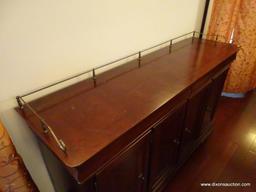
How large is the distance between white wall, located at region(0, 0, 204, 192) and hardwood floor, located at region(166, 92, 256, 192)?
103 centimetres

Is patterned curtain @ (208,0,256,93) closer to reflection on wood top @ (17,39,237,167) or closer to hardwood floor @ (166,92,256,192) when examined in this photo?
hardwood floor @ (166,92,256,192)

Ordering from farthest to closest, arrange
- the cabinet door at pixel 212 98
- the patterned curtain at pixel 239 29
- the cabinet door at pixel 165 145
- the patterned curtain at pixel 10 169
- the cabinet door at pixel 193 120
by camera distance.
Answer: the patterned curtain at pixel 239 29, the cabinet door at pixel 212 98, the cabinet door at pixel 193 120, the cabinet door at pixel 165 145, the patterned curtain at pixel 10 169

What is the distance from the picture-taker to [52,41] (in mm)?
866

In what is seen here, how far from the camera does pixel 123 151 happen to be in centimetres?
80

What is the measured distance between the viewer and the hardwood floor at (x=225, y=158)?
4.90 ft

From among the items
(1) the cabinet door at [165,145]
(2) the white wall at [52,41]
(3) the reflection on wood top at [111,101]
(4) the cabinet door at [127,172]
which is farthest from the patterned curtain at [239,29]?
(4) the cabinet door at [127,172]

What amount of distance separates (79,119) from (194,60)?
0.87 meters

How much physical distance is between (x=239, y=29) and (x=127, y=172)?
192cm

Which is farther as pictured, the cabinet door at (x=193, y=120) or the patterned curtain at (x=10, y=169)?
the cabinet door at (x=193, y=120)

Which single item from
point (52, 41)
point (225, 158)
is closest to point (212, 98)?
point (225, 158)

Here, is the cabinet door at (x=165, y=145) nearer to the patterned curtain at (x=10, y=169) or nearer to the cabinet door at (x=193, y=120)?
the cabinet door at (x=193, y=120)

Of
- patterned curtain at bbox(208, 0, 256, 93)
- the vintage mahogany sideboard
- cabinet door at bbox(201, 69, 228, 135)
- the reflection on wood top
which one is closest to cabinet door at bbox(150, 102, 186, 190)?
the vintage mahogany sideboard

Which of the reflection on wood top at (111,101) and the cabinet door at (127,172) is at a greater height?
the reflection on wood top at (111,101)

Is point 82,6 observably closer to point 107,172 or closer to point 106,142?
point 106,142
